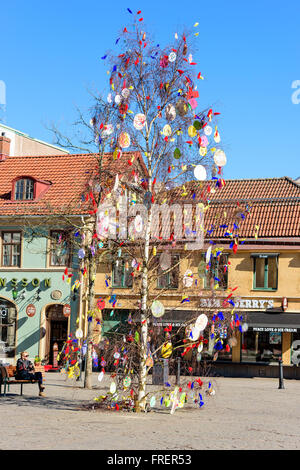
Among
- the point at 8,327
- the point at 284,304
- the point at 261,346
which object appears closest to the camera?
the point at 284,304

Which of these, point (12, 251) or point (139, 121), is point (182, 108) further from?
point (12, 251)

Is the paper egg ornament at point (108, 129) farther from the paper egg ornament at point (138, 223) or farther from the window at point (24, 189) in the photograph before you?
the window at point (24, 189)

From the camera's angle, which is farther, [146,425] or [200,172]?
[200,172]

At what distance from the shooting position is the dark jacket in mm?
21531

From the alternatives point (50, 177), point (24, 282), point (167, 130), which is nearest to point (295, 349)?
point (24, 282)

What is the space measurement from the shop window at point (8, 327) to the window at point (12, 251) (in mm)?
1876

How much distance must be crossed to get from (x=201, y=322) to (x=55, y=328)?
20.7m

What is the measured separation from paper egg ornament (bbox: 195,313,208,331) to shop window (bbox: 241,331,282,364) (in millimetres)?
18563

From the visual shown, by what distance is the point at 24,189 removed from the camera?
39.2 meters

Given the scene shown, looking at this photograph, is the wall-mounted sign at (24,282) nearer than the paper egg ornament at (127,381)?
No

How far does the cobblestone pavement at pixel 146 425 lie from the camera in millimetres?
13109

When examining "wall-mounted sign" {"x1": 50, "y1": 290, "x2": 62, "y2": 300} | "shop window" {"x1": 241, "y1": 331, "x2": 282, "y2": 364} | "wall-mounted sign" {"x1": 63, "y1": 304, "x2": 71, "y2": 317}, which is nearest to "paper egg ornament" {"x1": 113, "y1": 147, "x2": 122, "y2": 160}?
"wall-mounted sign" {"x1": 63, "y1": 304, "x2": 71, "y2": 317}

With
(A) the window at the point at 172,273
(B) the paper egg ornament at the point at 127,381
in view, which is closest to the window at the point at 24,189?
(A) the window at the point at 172,273

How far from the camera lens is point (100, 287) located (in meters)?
37.8
